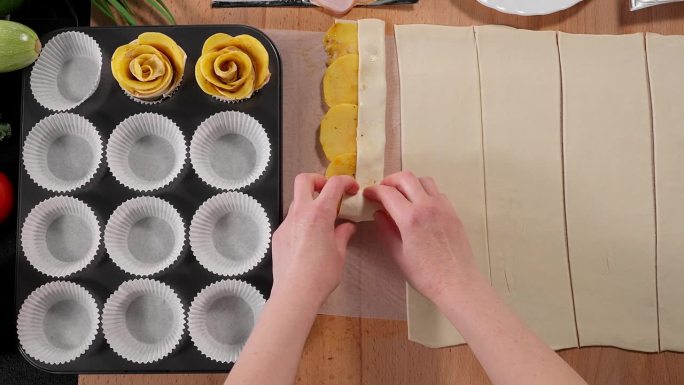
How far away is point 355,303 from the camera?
1.34 metres

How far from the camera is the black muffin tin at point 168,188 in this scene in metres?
1.25

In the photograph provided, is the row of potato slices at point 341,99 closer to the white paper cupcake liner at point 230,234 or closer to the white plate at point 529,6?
the white paper cupcake liner at point 230,234

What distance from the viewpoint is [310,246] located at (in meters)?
1.04

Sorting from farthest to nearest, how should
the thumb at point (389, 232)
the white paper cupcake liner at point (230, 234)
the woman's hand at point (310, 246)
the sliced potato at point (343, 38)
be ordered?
the sliced potato at point (343, 38) < the white paper cupcake liner at point (230, 234) < the thumb at point (389, 232) < the woman's hand at point (310, 246)

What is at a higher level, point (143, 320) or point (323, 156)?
point (323, 156)

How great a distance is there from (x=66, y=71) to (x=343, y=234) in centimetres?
81

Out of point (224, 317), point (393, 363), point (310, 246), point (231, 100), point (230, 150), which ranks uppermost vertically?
point (231, 100)

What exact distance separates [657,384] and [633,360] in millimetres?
84

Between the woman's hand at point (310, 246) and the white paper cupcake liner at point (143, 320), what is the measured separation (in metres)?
0.34

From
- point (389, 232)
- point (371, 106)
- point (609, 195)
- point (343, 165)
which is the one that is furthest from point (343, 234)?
point (609, 195)

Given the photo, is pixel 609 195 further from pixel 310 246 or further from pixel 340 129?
pixel 310 246

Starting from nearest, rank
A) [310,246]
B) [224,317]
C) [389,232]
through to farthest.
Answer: [310,246], [389,232], [224,317]

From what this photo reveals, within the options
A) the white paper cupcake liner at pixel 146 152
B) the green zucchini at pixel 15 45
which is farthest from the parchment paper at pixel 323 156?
the green zucchini at pixel 15 45

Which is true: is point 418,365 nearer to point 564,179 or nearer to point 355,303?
point 355,303
